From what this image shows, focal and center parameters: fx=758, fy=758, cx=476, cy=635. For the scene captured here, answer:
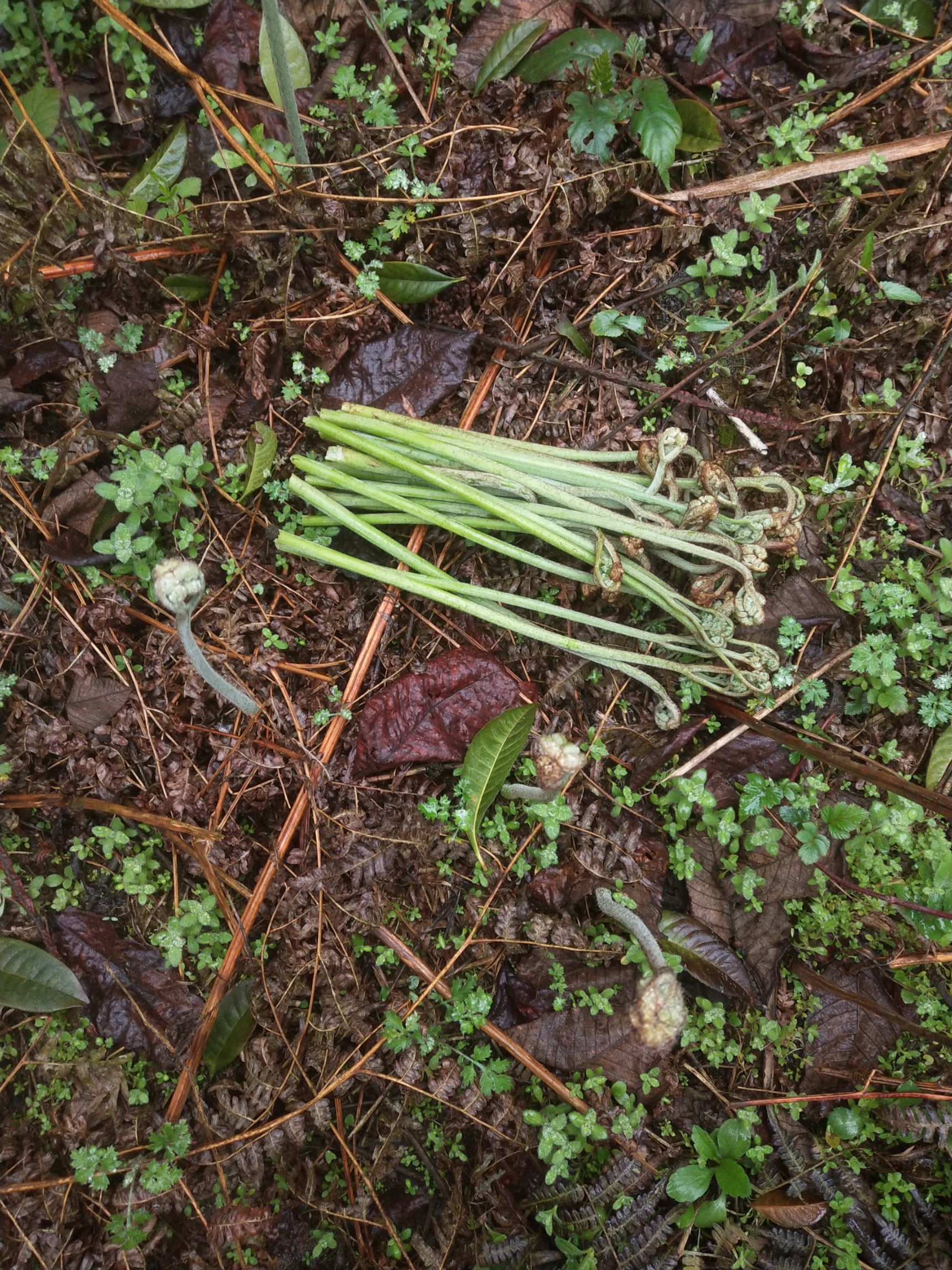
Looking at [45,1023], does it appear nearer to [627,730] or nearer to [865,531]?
[627,730]

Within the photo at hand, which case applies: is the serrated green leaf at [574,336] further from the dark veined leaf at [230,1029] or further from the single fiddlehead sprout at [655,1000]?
the dark veined leaf at [230,1029]

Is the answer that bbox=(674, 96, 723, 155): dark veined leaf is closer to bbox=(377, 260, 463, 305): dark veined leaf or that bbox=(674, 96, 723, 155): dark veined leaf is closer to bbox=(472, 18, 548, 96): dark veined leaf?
bbox=(472, 18, 548, 96): dark veined leaf

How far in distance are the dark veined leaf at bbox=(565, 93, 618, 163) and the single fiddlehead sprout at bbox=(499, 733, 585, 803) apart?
6.72 feet

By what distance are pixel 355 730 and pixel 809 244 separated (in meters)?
2.50

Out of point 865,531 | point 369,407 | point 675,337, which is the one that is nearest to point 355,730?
point 369,407

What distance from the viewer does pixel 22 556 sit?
2.61 m

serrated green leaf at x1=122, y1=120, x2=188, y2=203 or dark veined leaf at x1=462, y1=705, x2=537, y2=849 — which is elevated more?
serrated green leaf at x1=122, y1=120, x2=188, y2=203

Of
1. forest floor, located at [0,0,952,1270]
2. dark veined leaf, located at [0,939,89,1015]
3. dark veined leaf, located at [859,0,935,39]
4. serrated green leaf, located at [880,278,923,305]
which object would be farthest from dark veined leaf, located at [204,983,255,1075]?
dark veined leaf, located at [859,0,935,39]

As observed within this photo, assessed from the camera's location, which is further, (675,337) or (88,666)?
(675,337)

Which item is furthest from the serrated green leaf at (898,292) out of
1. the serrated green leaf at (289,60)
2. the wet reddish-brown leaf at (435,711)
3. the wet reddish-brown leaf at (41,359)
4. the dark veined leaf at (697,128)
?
the wet reddish-brown leaf at (41,359)

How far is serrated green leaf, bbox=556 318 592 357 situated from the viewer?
2725 millimetres

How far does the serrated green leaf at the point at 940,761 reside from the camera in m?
2.67

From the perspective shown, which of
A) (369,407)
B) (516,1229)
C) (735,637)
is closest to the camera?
(516,1229)

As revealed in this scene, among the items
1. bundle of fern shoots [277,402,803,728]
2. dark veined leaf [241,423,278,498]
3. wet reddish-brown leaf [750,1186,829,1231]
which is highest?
dark veined leaf [241,423,278,498]
